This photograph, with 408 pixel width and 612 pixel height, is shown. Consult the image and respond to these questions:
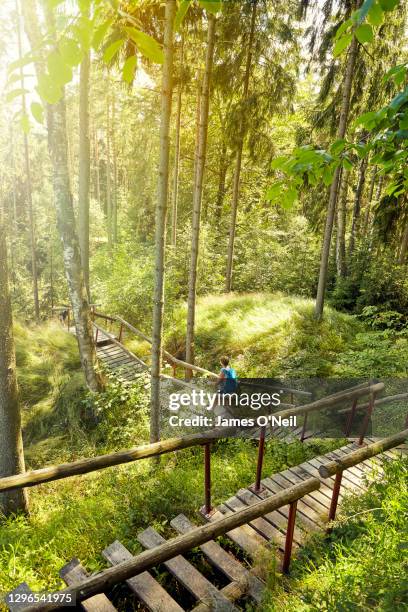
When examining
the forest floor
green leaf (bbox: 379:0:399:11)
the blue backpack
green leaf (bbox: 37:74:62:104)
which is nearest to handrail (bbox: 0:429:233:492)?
the forest floor

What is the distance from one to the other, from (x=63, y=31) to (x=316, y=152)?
1745 mm

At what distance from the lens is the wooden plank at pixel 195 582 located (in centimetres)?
296

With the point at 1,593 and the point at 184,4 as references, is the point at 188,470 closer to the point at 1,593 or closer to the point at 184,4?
the point at 1,593

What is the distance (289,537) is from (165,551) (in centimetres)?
125

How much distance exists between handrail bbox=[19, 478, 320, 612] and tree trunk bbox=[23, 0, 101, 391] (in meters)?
7.37

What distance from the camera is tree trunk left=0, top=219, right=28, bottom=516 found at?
5617 millimetres

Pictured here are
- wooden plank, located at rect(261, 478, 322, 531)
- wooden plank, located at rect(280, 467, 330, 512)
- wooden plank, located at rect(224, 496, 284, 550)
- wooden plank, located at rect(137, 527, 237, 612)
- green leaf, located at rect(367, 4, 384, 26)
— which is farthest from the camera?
wooden plank, located at rect(280, 467, 330, 512)

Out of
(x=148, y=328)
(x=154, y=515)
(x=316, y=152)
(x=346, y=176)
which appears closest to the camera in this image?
(x=316, y=152)

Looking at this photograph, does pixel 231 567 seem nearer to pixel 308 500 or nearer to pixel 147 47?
pixel 308 500

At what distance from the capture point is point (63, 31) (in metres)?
1.02

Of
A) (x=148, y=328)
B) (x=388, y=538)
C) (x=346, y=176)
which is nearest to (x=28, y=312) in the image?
(x=148, y=328)

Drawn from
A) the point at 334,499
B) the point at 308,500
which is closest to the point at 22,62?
the point at 334,499

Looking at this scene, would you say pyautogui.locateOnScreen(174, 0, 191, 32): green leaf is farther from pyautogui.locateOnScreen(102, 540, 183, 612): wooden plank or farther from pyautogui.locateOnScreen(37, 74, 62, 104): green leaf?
pyautogui.locateOnScreen(102, 540, 183, 612): wooden plank

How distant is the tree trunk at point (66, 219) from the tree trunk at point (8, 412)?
3.31 metres
